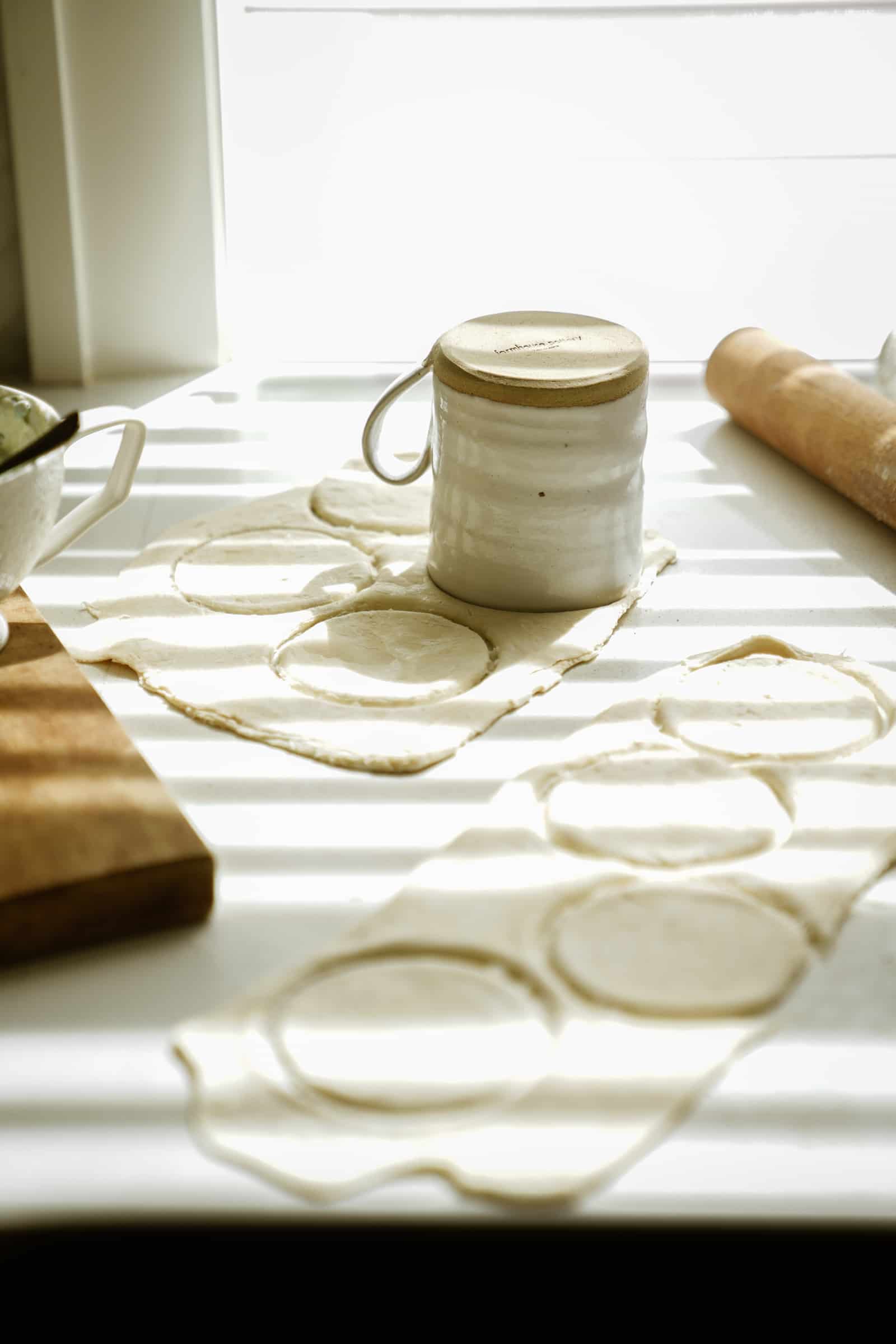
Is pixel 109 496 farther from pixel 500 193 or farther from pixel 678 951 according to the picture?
pixel 500 193

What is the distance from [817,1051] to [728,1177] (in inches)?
3.5

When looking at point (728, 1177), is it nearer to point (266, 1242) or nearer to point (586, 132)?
point (266, 1242)

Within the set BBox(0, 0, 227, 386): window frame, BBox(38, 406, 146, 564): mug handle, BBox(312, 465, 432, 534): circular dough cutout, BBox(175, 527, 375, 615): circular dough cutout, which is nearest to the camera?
BBox(38, 406, 146, 564): mug handle

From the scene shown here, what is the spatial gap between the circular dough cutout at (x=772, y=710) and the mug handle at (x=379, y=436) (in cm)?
30

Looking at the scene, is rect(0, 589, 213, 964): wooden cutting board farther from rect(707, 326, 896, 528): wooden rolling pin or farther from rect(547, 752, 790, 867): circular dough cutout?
rect(707, 326, 896, 528): wooden rolling pin

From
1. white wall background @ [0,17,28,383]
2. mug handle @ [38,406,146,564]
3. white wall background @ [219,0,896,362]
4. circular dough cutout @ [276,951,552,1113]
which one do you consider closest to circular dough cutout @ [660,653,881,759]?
circular dough cutout @ [276,951,552,1113]

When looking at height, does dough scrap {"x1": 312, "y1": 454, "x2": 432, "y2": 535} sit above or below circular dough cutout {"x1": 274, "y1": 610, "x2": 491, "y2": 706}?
above

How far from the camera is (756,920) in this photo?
69 cm

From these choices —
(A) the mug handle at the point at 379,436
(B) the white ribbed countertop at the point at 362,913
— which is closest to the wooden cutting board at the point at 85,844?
(B) the white ribbed countertop at the point at 362,913

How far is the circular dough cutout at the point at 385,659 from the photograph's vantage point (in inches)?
35.9

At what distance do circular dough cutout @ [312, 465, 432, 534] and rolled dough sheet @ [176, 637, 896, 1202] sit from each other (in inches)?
13.8

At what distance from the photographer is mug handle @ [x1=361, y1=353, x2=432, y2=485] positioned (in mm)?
1031

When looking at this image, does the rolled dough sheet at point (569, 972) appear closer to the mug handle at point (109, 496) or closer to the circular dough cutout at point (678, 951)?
the circular dough cutout at point (678, 951)

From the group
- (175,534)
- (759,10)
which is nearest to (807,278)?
(759,10)
